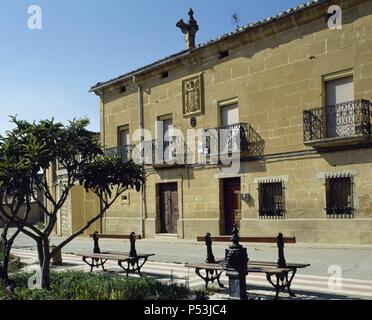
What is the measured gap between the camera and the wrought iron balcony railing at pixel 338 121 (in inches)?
554

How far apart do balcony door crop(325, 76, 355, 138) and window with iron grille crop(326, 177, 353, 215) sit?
Answer: 55.4 inches

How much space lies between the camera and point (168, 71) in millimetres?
20562

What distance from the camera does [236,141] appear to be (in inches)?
687

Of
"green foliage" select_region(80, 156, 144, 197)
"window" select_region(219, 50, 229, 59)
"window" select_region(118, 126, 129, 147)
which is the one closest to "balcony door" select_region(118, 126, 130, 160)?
"window" select_region(118, 126, 129, 147)

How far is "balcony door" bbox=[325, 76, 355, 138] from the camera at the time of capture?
1441 cm

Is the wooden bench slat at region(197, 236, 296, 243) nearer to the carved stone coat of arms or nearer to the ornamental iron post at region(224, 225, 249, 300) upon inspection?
the carved stone coat of arms

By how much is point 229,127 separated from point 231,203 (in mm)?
2850

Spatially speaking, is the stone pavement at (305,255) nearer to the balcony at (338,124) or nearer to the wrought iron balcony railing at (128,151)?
the balcony at (338,124)

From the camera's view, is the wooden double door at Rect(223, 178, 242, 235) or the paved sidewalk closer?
the paved sidewalk

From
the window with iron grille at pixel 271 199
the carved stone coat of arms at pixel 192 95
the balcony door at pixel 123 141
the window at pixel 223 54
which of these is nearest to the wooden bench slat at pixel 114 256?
the window with iron grille at pixel 271 199

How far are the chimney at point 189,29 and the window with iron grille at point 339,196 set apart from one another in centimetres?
882

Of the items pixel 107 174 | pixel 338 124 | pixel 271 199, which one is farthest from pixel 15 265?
pixel 338 124

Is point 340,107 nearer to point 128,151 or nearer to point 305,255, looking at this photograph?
point 305,255
